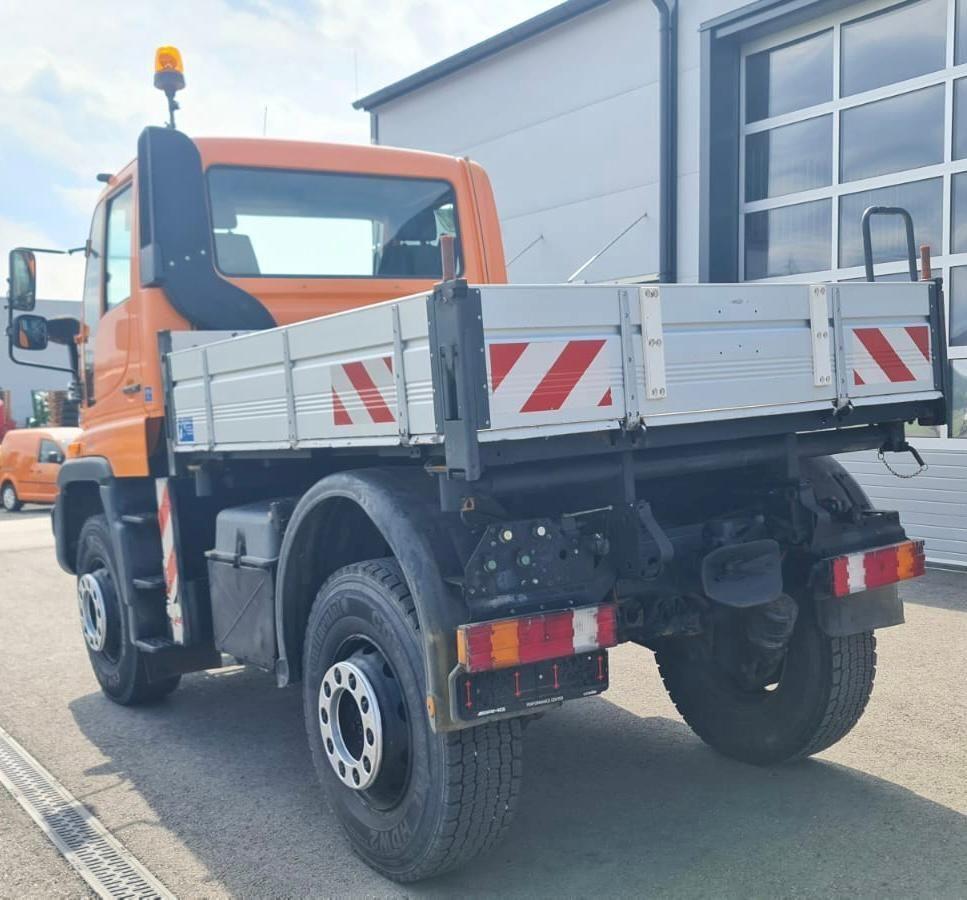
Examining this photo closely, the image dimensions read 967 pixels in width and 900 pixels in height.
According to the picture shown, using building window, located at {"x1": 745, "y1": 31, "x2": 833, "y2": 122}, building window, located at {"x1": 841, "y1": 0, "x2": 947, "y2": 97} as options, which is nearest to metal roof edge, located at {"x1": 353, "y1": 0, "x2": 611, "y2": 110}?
building window, located at {"x1": 745, "y1": 31, "x2": 833, "y2": 122}

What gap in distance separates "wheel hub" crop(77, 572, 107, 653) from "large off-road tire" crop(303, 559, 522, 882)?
2302 millimetres

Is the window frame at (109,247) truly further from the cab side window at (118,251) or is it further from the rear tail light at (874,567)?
the rear tail light at (874,567)

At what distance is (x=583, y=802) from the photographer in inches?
159

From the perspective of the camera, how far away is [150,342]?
4918mm

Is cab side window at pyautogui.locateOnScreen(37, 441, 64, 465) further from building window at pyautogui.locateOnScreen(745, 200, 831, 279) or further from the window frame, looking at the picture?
the window frame

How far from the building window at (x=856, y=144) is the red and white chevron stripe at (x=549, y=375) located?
6733mm

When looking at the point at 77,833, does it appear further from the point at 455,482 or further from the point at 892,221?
the point at 892,221

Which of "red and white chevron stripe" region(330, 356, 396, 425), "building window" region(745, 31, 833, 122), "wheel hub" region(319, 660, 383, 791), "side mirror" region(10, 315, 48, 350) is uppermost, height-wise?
"building window" region(745, 31, 833, 122)

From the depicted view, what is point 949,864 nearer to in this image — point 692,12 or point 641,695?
point 641,695

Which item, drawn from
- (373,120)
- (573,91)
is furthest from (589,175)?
(373,120)

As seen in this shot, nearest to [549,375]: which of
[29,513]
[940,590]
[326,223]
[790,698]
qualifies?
[790,698]

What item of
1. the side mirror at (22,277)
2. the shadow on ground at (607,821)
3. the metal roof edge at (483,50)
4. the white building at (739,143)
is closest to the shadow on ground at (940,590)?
the white building at (739,143)

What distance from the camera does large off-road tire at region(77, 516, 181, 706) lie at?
5453mm

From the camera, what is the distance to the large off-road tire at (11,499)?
59.1 feet
